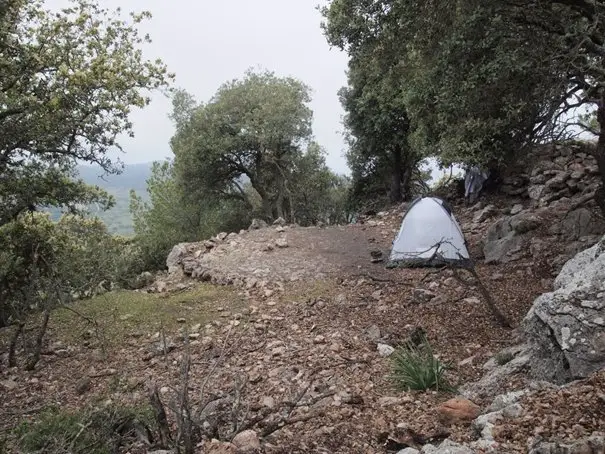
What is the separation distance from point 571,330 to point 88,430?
465 centimetres

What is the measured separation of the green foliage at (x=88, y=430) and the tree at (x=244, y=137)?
18745 mm

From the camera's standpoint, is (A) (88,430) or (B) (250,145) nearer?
(A) (88,430)

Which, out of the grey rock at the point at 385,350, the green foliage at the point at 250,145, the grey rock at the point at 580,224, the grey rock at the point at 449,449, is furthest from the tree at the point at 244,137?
the grey rock at the point at 449,449

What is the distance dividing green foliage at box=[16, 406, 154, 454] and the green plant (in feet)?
9.57

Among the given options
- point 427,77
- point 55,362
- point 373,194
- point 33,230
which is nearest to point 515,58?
point 427,77

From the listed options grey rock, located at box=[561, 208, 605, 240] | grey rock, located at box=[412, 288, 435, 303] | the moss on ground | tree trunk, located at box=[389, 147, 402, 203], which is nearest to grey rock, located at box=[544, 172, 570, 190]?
grey rock, located at box=[561, 208, 605, 240]

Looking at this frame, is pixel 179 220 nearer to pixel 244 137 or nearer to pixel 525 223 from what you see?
pixel 244 137

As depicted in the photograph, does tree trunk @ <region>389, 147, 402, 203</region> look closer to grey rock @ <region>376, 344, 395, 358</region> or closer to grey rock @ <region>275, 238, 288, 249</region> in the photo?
grey rock @ <region>275, 238, 288, 249</region>

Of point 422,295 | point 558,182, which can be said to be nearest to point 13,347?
point 422,295

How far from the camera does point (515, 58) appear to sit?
25.5 ft

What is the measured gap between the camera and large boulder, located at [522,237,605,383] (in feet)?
13.9

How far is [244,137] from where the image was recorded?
78.3ft

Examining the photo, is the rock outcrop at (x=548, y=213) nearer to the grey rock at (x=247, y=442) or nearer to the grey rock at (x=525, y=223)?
the grey rock at (x=525, y=223)

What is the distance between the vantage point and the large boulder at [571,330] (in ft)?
13.9
